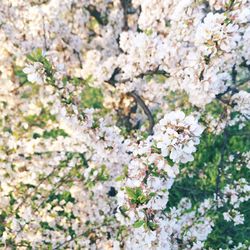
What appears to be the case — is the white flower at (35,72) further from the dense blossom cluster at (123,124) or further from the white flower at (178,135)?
the white flower at (178,135)

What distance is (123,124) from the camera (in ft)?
18.6

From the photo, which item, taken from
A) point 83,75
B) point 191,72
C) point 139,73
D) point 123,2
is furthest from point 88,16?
point 191,72

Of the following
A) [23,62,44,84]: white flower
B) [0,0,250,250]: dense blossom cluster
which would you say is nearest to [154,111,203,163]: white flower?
[0,0,250,250]: dense blossom cluster

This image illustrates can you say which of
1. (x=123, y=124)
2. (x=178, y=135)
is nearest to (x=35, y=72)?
(x=178, y=135)

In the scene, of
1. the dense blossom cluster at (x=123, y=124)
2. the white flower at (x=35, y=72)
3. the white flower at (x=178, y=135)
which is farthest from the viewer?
the white flower at (x=35, y=72)

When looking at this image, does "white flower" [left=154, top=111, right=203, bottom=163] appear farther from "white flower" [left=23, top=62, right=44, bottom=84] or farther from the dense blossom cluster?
"white flower" [left=23, top=62, right=44, bottom=84]

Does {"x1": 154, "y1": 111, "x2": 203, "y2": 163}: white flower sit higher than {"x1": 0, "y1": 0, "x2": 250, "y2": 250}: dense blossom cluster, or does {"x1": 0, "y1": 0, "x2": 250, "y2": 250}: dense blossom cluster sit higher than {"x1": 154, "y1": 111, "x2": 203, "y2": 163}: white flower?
{"x1": 0, "y1": 0, "x2": 250, "y2": 250}: dense blossom cluster

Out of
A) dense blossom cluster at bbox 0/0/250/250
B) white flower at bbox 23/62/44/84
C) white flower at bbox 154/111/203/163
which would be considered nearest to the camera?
white flower at bbox 154/111/203/163

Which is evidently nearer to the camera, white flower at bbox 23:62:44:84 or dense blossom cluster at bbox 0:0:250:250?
dense blossom cluster at bbox 0:0:250:250

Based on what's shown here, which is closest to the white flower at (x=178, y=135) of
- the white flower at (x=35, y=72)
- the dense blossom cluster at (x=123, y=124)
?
the dense blossom cluster at (x=123, y=124)

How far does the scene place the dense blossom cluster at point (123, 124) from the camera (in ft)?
9.25

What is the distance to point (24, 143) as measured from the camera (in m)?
5.37

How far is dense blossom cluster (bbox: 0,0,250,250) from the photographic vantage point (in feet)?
9.25

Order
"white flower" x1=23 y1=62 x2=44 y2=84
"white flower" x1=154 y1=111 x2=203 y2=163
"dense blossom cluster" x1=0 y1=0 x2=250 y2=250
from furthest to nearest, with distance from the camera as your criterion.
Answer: "white flower" x1=23 y1=62 x2=44 y2=84 < "dense blossom cluster" x1=0 y1=0 x2=250 y2=250 < "white flower" x1=154 y1=111 x2=203 y2=163
